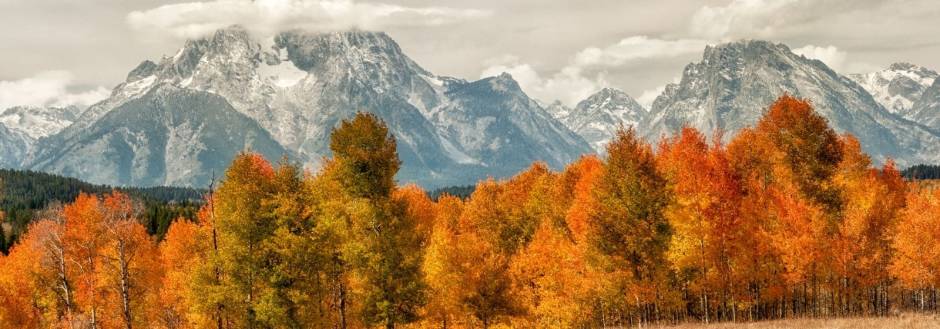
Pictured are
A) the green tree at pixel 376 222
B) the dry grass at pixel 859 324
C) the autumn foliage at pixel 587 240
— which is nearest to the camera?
the dry grass at pixel 859 324

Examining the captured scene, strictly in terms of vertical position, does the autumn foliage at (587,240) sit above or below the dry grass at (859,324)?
above

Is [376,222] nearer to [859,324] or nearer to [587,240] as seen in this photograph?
[587,240]

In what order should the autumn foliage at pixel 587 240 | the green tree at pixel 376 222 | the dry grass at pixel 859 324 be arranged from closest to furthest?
the dry grass at pixel 859 324 → the green tree at pixel 376 222 → the autumn foliage at pixel 587 240

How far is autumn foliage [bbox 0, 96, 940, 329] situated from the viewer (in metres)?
40.4

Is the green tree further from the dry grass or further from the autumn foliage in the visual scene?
the dry grass

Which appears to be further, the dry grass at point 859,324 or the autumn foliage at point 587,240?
the autumn foliage at point 587,240

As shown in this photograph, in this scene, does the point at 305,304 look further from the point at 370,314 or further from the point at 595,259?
the point at 595,259

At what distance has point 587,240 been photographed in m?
41.3

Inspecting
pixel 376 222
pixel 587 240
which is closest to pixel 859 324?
pixel 587 240

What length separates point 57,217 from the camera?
59250 millimetres

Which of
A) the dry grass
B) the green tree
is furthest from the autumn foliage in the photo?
the dry grass

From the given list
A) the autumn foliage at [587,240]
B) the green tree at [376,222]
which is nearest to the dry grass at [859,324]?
the autumn foliage at [587,240]

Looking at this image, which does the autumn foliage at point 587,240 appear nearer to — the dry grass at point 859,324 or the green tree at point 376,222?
the green tree at point 376,222

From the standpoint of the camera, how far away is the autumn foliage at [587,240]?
40.4 meters
